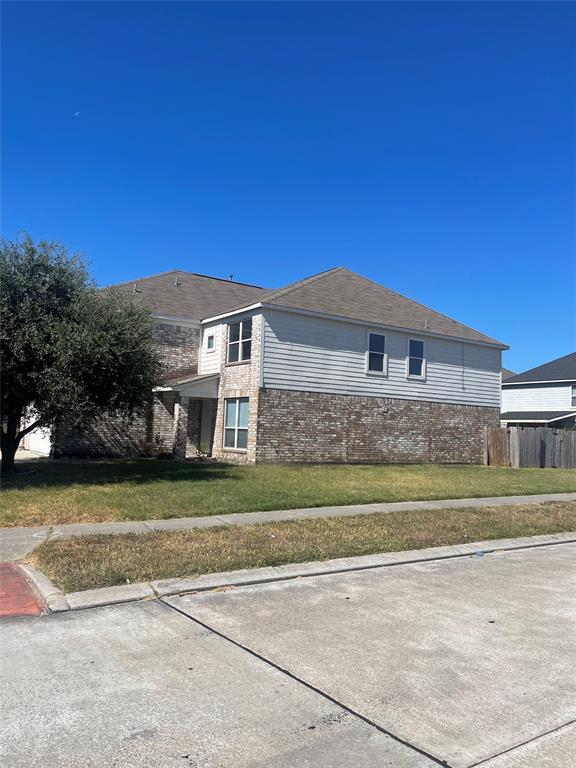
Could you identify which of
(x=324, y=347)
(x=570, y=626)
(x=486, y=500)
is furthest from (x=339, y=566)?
(x=324, y=347)

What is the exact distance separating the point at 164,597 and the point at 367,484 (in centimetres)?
974

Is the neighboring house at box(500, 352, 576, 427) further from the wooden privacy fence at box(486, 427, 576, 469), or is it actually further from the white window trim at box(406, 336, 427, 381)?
the white window trim at box(406, 336, 427, 381)

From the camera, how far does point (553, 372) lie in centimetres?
4116

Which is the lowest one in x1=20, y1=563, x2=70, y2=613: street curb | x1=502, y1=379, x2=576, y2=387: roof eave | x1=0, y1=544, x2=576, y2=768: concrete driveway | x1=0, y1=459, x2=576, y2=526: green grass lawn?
x1=0, y1=544, x2=576, y2=768: concrete driveway

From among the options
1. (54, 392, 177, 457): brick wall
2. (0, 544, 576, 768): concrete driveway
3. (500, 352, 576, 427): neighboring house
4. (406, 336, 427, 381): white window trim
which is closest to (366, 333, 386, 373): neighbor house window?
(406, 336, 427, 381): white window trim

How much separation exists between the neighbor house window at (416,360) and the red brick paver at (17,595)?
62.3 feet

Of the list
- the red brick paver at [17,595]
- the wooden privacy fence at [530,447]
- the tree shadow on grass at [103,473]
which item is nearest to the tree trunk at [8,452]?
the tree shadow on grass at [103,473]

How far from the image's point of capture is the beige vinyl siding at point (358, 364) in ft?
68.0

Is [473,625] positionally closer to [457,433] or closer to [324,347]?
[324,347]

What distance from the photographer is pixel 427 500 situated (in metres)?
13.2

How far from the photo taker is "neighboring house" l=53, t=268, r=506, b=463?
20.7m

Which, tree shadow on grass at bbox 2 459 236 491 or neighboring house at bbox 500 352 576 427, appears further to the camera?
neighboring house at bbox 500 352 576 427

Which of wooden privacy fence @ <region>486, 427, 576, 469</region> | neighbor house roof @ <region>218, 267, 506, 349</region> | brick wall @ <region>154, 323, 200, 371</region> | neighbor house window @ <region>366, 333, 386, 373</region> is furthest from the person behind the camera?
wooden privacy fence @ <region>486, 427, 576, 469</region>

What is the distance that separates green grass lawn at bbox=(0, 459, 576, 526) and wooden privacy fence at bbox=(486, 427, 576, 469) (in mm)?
4785
